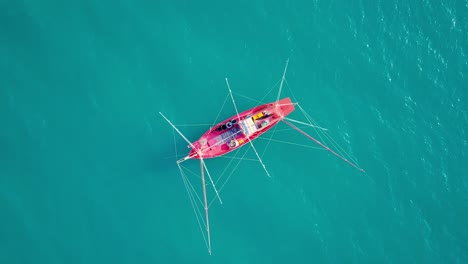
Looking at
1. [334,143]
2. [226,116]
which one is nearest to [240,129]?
[226,116]

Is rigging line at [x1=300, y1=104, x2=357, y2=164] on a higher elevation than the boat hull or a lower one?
lower

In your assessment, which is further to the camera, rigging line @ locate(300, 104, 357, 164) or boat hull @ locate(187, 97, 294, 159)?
rigging line @ locate(300, 104, 357, 164)

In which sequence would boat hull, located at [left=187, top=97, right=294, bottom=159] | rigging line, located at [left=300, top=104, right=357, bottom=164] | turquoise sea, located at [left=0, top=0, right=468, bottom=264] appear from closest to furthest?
boat hull, located at [left=187, top=97, right=294, bottom=159] → turquoise sea, located at [left=0, top=0, right=468, bottom=264] → rigging line, located at [left=300, top=104, right=357, bottom=164]

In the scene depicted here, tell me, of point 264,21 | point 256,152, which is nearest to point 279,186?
point 256,152

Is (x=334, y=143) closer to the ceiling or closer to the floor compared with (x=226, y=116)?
closer to the floor

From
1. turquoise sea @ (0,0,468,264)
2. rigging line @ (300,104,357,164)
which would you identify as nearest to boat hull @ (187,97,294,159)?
turquoise sea @ (0,0,468,264)

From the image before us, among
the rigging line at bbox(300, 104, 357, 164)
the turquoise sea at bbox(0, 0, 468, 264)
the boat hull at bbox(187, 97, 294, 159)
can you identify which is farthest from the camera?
the rigging line at bbox(300, 104, 357, 164)

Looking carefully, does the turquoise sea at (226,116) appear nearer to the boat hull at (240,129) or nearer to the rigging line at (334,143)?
the rigging line at (334,143)

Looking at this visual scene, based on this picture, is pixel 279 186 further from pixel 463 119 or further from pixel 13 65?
pixel 13 65

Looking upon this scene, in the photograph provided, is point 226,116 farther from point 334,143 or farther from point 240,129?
point 334,143

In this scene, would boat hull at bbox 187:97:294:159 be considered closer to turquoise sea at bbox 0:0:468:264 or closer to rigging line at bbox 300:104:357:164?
turquoise sea at bbox 0:0:468:264
